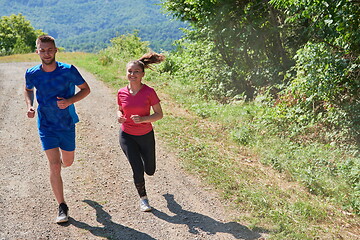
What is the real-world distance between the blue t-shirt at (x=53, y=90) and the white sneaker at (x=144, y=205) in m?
1.37

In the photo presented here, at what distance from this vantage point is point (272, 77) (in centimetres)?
1013

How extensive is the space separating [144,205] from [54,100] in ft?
5.84

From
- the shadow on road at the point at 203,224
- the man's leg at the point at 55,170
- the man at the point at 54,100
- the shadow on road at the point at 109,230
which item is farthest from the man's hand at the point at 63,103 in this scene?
the shadow on road at the point at 203,224

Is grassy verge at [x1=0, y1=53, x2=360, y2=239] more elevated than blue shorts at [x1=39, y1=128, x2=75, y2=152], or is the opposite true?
blue shorts at [x1=39, y1=128, x2=75, y2=152]

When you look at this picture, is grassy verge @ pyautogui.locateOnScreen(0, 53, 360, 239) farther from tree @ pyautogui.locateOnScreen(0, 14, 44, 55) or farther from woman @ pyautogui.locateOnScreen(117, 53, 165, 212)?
tree @ pyautogui.locateOnScreen(0, 14, 44, 55)

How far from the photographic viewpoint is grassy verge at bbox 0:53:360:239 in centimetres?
515

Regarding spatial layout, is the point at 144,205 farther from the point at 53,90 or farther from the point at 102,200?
the point at 53,90

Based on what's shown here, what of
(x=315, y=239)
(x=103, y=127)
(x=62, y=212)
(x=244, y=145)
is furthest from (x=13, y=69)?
(x=315, y=239)

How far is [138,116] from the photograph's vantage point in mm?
4812

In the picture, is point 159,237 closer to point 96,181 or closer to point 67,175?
point 96,181

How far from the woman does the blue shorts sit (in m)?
0.65

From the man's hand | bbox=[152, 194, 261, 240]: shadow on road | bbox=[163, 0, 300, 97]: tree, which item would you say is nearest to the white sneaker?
bbox=[152, 194, 261, 240]: shadow on road

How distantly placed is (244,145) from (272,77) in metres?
2.79

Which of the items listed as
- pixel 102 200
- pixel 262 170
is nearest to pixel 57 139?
pixel 102 200
